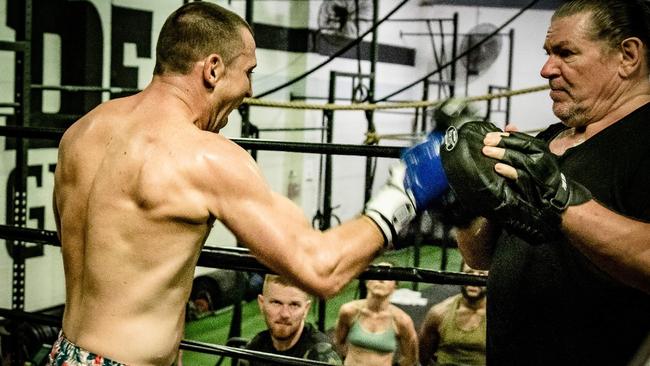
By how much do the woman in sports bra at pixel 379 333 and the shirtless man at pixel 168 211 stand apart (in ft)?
8.30

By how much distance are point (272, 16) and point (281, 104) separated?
485 centimetres

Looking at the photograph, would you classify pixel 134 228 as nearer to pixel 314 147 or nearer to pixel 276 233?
pixel 276 233

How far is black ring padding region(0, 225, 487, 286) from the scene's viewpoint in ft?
5.77

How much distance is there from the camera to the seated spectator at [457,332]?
3.94m

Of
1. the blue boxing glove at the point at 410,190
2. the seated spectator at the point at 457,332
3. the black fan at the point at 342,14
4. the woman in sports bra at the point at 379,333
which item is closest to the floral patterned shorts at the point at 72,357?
the blue boxing glove at the point at 410,190

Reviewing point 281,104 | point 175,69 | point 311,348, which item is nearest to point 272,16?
point 281,104

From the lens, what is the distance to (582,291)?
141cm

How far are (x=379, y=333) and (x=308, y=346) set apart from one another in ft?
2.39

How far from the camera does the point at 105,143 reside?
4.97ft

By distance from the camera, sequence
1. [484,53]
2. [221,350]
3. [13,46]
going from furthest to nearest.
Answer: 1. [484,53]
2. [13,46]
3. [221,350]

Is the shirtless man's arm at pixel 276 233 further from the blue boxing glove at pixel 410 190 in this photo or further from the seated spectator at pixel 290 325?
the seated spectator at pixel 290 325

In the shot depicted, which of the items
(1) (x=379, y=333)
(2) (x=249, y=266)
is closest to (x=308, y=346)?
(1) (x=379, y=333)

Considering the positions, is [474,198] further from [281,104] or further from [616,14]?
[281,104]

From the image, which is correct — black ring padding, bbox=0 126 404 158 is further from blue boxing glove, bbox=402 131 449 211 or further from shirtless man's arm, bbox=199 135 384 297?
shirtless man's arm, bbox=199 135 384 297
